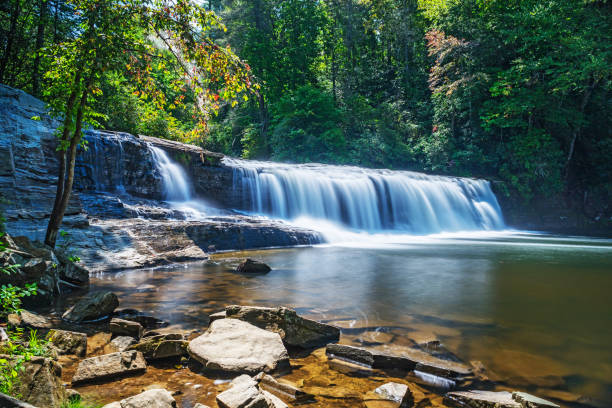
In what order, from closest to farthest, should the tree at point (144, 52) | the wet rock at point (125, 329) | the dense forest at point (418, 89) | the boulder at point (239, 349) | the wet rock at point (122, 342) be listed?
the boulder at point (239, 349) → the wet rock at point (122, 342) → the wet rock at point (125, 329) → the tree at point (144, 52) → the dense forest at point (418, 89)

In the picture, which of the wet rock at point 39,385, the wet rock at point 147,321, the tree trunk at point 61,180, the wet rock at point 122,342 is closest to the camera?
the wet rock at point 39,385

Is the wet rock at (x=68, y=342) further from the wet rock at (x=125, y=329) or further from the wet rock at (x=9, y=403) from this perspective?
the wet rock at (x=9, y=403)

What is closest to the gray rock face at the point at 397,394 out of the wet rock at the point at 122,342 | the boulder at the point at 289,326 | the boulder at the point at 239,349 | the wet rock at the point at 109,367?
the boulder at the point at 239,349

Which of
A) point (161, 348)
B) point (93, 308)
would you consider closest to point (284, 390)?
point (161, 348)

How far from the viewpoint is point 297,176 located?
1606cm

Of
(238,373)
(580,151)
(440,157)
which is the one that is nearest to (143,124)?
(238,373)

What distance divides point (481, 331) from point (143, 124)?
16.6m

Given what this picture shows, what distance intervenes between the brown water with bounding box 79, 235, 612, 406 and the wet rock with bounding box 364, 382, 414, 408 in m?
0.95

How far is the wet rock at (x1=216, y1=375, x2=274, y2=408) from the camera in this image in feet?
6.49

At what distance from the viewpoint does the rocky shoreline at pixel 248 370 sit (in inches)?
83.6

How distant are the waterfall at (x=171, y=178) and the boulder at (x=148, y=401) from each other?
1101 cm

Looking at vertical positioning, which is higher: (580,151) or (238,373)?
(580,151)

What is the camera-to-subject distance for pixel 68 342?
2959mm

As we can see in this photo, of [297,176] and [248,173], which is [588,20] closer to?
[297,176]
